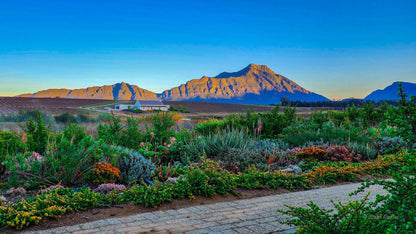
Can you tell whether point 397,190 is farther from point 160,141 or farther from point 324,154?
point 160,141

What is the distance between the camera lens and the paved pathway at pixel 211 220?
357cm

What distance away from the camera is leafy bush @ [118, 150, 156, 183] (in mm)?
6094

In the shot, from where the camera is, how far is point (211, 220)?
387 cm

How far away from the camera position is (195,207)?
439 cm

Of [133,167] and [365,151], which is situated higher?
[133,167]

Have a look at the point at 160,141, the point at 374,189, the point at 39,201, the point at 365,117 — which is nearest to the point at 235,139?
the point at 160,141

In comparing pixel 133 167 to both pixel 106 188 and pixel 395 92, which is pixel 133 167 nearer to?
pixel 106 188

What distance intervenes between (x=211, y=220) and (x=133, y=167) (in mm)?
2745

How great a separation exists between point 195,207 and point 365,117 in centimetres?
1417

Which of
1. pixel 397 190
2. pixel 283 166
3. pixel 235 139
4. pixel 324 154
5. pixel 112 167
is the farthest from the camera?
pixel 235 139

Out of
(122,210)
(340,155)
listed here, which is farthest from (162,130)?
(122,210)

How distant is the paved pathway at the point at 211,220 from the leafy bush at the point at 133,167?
6.68ft

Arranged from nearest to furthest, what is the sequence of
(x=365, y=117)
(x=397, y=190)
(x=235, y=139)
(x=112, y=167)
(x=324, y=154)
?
(x=397, y=190) < (x=112, y=167) < (x=324, y=154) < (x=235, y=139) < (x=365, y=117)

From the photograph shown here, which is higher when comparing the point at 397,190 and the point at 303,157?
the point at 397,190
